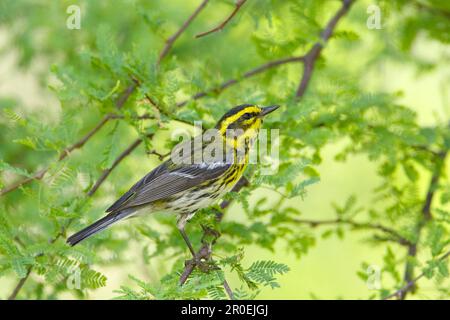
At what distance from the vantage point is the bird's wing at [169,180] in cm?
471

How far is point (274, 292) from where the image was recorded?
818cm

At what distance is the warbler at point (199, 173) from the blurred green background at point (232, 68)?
0.15 m

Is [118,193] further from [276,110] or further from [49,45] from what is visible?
[49,45]

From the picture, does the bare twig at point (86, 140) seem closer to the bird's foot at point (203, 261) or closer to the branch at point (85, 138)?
the branch at point (85, 138)

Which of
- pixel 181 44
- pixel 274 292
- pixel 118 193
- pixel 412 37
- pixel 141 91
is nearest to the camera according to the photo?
pixel 141 91

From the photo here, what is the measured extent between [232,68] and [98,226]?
273 centimetres

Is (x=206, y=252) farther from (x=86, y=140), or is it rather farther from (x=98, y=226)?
(x=86, y=140)

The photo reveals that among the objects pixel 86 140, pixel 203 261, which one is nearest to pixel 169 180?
pixel 86 140

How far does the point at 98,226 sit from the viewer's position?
436 centimetres

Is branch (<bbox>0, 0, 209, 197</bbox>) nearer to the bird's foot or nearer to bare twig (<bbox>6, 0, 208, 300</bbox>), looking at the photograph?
bare twig (<bbox>6, 0, 208, 300</bbox>)
